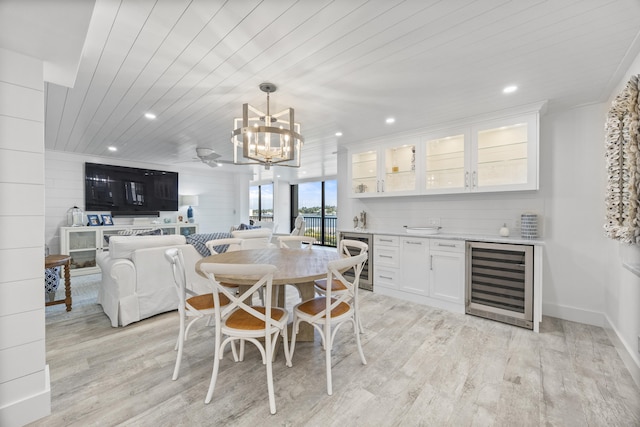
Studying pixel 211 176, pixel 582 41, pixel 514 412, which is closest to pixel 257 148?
pixel 582 41

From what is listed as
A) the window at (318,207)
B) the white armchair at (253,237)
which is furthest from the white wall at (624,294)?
the window at (318,207)

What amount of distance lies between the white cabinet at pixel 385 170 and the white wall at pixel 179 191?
4.79m

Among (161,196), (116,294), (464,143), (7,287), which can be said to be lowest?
(116,294)

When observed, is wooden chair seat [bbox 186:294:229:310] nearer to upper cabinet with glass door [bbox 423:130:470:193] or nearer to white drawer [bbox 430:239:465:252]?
white drawer [bbox 430:239:465:252]

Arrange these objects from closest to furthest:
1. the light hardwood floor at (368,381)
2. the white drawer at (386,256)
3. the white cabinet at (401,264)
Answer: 1. the light hardwood floor at (368,381)
2. the white cabinet at (401,264)
3. the white drawer at (386,256)

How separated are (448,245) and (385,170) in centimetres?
148

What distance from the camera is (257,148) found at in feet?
8.50

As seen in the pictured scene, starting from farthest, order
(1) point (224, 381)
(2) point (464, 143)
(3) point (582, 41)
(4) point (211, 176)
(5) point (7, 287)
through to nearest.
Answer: (4) point (211, 176), (2) point (464, 143), (1) point (224, 381), (3) point (582, 41), (5) point (7, 287)

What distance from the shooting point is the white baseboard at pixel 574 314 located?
9.43ft

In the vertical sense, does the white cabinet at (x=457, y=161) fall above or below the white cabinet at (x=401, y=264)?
above

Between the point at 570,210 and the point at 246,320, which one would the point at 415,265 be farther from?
the point at 246,320

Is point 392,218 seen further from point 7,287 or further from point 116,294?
point 7,287

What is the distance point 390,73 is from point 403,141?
1.82 m

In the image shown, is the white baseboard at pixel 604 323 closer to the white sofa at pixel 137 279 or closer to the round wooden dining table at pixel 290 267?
the round wooden dining table at pixel 290 267
